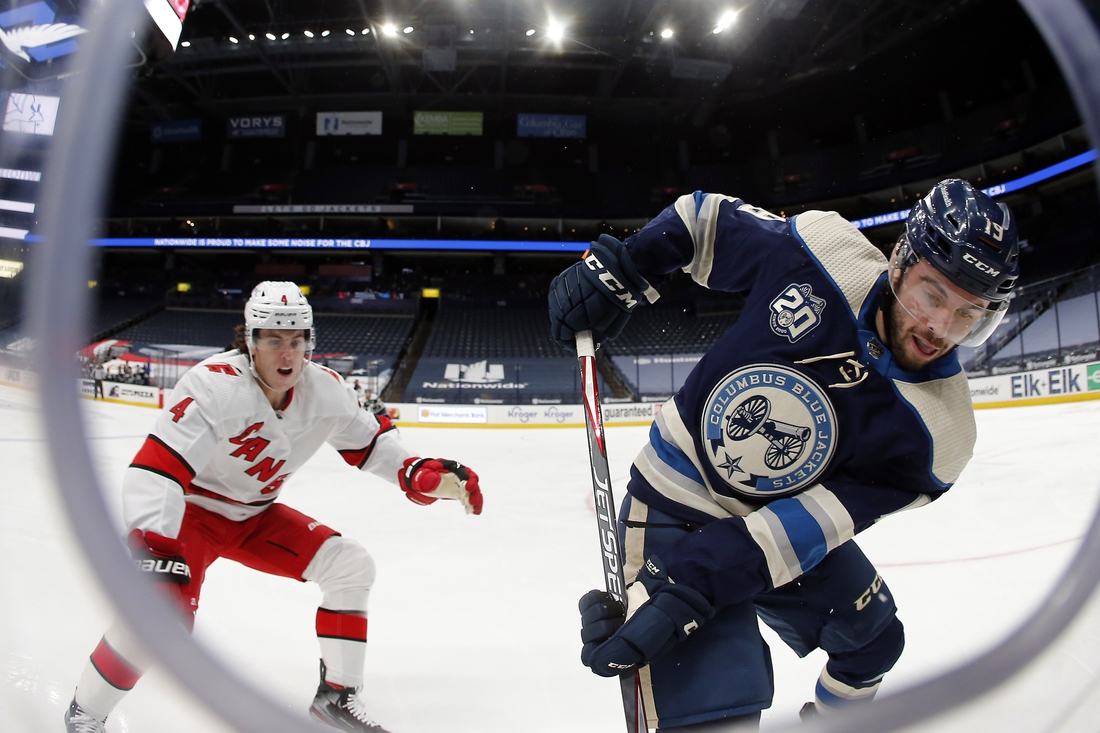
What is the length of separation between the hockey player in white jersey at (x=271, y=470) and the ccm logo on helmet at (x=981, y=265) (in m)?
1.15

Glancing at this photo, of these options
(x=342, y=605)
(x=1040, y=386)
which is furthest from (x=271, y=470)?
(x=1040, y=386)

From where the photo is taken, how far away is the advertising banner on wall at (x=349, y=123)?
16484mm

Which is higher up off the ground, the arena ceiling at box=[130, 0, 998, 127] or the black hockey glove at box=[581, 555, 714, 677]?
the arena ceiling at box=[130, 0, 998, 127]

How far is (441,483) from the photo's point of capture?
4.82 feet

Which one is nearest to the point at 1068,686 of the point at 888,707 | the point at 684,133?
the point at 888,707

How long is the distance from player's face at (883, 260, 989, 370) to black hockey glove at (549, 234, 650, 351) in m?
0.47

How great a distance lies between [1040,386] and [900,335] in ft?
23.2

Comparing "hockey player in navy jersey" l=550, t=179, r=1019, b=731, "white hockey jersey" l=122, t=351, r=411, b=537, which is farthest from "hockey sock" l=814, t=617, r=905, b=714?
"white hockey jersey" l=122, t=351, r=411, b=537

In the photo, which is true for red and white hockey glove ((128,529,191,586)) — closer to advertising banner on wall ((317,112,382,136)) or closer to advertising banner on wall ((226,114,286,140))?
advertising banner on wall ((317,112,382,136))

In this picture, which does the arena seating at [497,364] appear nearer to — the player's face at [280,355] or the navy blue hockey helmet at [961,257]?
the player's face at [280,355]

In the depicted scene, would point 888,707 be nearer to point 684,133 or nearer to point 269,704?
point 269,704

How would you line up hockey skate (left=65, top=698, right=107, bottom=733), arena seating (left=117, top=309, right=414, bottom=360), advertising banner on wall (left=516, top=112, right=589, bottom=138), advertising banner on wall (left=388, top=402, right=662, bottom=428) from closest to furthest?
1. hockey skate (left=65, top=698, right=107, bottom=733)
2. arena seating (left=117, top=309, right=414, bottom=360)
3. advertising banner on wall (left=388, top=402, right=662, bottom=428)
4. advertising banner on wall (left=516, top=112, right=589, bottom=138)

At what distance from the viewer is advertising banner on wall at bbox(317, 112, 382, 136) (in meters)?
16.5

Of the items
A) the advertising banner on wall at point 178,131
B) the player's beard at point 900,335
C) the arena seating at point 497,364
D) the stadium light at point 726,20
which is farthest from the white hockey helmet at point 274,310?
the advertising banner on wall at point 178,131
